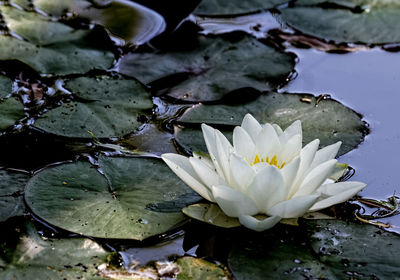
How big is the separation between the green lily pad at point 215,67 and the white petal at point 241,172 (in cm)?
99

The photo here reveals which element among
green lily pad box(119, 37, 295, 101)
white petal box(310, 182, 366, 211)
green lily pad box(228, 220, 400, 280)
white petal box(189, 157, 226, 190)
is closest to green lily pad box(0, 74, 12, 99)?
green lily pad box(119, 37, 295, 101)

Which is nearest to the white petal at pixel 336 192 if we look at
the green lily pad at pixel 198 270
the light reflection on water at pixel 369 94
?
the light reflection on water at pixel 369 94

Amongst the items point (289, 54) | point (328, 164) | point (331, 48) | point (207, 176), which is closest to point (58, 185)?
point (207, 176)

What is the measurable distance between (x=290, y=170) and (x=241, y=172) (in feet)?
0.55

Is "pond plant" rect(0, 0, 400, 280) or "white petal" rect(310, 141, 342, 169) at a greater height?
"white petal" rect(310, 141, 342, 169)

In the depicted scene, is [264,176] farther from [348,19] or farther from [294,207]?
[348,19]

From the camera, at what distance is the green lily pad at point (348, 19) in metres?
3.59

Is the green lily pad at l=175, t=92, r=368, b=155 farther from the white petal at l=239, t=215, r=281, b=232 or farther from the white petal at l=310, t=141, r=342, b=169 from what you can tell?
the white petal at l=239, t=215, r=281, b=232

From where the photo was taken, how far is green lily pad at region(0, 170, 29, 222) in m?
2.18

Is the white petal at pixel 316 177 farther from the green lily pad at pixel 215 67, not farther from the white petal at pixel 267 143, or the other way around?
the green lily pad at pixel 215 67

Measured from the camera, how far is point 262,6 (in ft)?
12.8

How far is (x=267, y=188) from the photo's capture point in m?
1.99

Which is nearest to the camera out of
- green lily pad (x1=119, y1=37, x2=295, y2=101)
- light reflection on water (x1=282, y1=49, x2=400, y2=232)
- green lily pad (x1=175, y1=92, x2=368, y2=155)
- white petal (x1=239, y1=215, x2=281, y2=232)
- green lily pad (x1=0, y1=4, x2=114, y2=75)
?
white petal (x1=239, y1=215, x2=281, y2=232)

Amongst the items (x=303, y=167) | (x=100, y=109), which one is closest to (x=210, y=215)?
(x=303, y=167)
